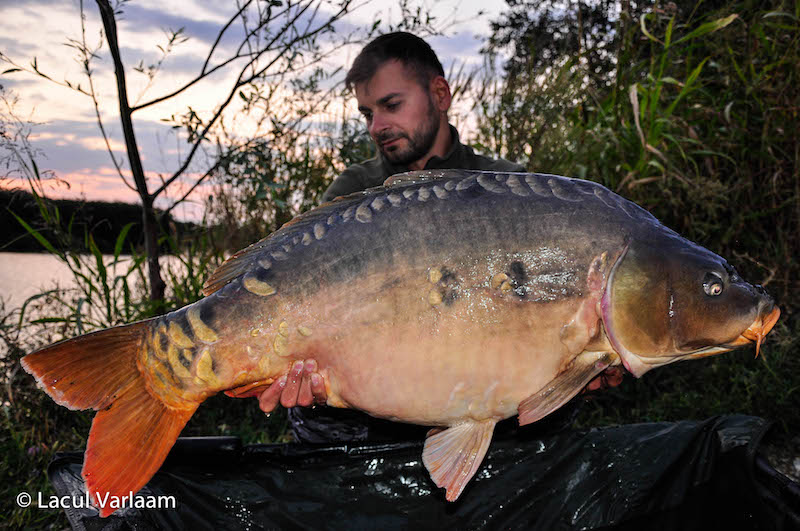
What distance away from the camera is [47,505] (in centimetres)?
182

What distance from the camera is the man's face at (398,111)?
218 centimetres

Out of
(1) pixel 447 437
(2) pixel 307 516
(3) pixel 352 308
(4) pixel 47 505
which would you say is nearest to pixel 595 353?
(1) pixel 447 437

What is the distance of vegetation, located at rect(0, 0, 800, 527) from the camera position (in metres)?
2.27

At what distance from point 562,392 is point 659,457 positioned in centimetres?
82

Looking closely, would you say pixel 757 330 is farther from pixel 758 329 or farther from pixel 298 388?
pixel 298 388

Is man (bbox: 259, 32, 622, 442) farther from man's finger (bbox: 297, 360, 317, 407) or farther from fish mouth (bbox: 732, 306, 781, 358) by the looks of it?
fish mouth (bbox: 732, 306, 781, 358)

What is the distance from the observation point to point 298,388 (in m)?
1.27

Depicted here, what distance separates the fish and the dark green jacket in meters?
1.10

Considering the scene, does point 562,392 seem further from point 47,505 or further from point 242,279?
point 47,505

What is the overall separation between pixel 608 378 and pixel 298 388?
79cm

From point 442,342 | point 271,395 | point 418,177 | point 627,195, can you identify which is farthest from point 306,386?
point 627,195

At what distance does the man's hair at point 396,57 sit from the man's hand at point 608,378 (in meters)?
1.27

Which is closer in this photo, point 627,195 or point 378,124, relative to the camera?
point 378,124

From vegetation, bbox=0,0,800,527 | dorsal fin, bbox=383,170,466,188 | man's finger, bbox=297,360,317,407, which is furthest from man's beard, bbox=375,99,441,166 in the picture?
man's finger, bbox=297,360,317,407
